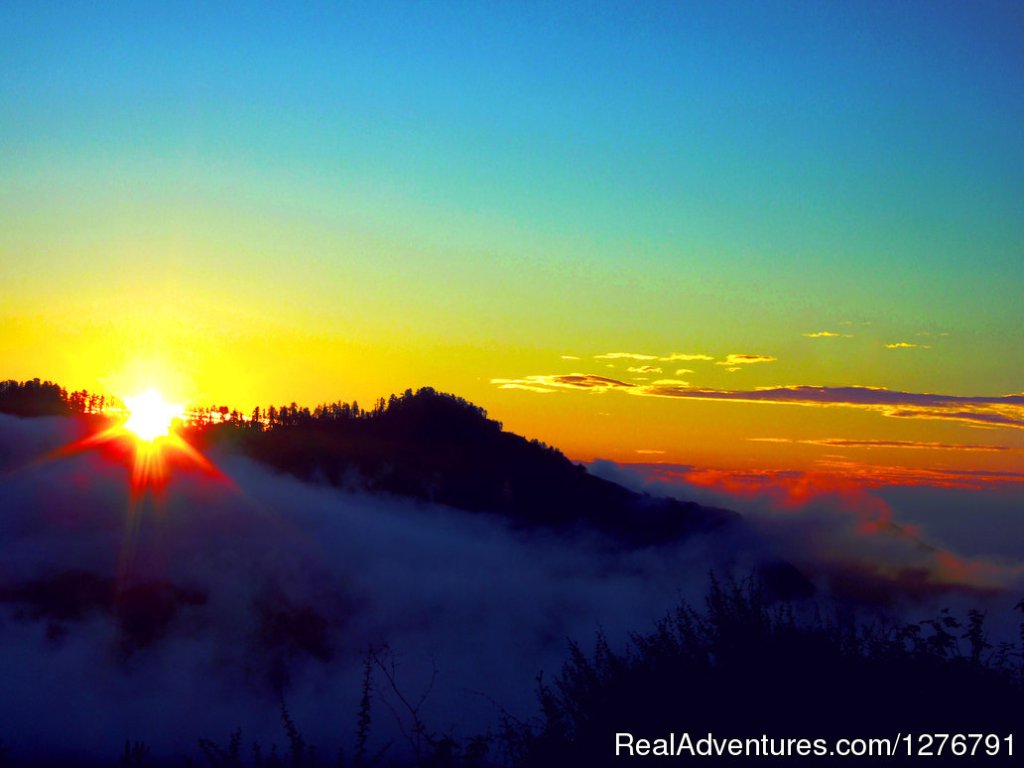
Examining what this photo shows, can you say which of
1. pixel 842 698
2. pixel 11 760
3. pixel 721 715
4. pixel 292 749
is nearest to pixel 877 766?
pixel 842 698

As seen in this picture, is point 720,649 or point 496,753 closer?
point 496,753

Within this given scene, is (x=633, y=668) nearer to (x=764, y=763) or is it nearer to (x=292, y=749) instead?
(x=764, y=763)

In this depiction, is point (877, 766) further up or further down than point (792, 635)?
further down

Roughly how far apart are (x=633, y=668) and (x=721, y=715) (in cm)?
137

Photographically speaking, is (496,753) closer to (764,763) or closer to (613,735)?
(613,735)

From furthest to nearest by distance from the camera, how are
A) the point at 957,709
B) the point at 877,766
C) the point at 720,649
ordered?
the point at 720,649
the point at 957,709
the point at 877,766

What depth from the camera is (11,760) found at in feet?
27.0

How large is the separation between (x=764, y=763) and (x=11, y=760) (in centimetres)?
635

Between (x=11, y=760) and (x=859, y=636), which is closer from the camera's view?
(x=11, y=760)

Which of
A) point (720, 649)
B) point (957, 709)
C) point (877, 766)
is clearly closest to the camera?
point (877, 766)

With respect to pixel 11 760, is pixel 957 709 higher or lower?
higher

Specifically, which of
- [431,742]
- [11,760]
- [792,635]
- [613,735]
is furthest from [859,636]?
[11,760]

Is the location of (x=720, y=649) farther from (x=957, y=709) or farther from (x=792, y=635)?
(x=957, y=709)

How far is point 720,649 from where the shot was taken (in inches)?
384
